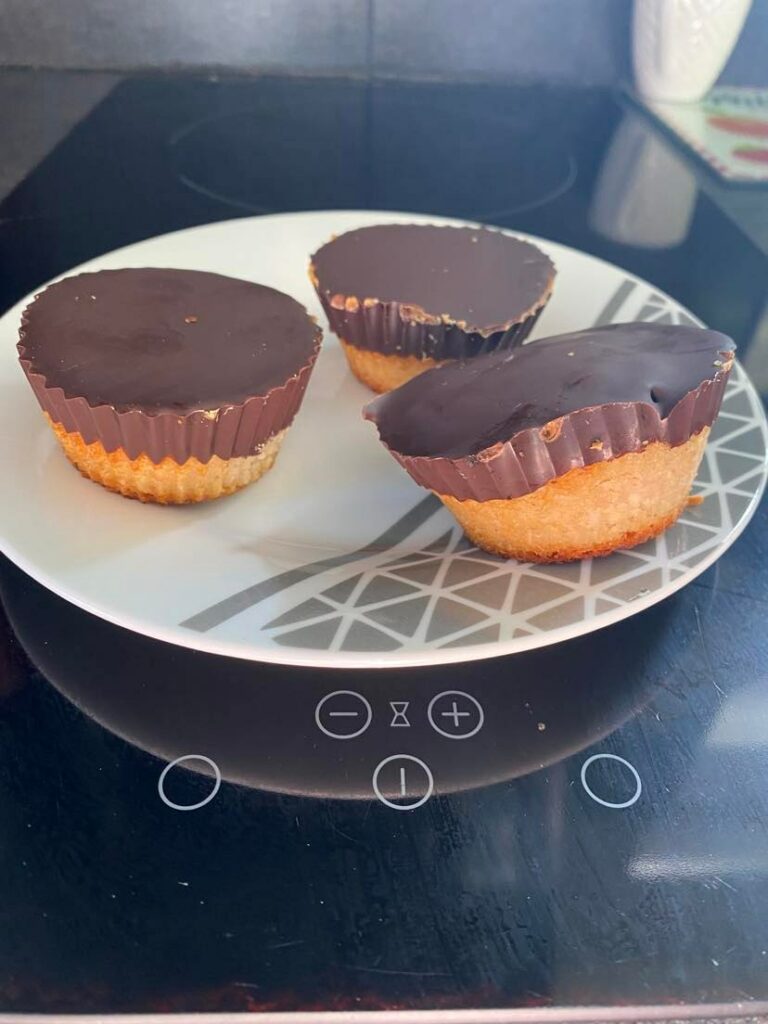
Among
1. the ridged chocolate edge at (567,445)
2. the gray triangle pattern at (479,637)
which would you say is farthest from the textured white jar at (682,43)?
the gray triangle pattern at (479,637)

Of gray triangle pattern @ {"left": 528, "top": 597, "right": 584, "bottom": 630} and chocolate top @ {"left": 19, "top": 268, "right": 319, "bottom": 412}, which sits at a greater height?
chocolate top @ {"left": 19, "top": 268, "right": 319, "bottom": 412}

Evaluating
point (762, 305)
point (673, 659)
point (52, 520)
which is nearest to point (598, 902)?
point (673, 659)

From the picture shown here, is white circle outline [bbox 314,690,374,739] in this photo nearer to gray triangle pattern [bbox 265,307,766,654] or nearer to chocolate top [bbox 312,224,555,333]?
gray triangle pattern [bbox 265,307,766,654]

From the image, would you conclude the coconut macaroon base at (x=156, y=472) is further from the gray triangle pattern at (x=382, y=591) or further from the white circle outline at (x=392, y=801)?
the white circle outline at (x=392, y=801)

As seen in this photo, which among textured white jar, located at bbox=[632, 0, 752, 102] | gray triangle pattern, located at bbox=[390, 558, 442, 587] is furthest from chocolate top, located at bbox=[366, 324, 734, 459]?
textured white jar, located at bbox=[632, 0, 752, 102]

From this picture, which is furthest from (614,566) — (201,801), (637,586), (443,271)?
(443,271)

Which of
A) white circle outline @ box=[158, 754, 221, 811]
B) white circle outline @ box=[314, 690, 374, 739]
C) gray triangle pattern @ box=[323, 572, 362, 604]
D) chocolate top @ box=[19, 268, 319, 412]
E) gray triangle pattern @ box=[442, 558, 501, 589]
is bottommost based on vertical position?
white circle outline @ box=[158, 754, 221, 811]

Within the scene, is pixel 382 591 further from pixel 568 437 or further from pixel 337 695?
pixel 568 437
